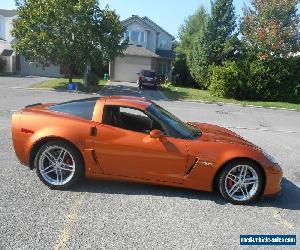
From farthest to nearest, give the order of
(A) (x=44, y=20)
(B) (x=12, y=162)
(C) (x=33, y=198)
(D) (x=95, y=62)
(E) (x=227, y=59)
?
(E) (x=227, y=59) → (D) (x=95, y=62) → (A) (x=44, y=20) → (B) (x=12, y=162) → (C) (x=33, y=198)

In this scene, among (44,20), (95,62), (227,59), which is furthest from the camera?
(227,59)

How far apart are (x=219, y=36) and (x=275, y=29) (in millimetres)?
4993

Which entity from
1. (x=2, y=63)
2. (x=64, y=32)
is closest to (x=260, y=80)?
(x=64, y=32)

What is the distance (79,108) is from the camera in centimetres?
561

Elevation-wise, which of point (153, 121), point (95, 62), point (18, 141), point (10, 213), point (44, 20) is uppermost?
point (44, 20)

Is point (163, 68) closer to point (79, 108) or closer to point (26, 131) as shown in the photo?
point (79, 108)

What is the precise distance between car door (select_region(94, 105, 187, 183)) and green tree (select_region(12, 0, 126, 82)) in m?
18.1

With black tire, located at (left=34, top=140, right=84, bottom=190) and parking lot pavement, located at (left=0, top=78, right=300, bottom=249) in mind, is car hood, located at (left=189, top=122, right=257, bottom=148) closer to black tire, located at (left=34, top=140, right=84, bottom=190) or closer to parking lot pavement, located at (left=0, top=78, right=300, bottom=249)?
parking lot pavement, located at (left=0, top=78, right=300, bottom=249)

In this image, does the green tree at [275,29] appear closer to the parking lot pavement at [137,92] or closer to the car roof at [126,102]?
the parking lot pavement at [137,92]

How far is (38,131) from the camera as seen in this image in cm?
539

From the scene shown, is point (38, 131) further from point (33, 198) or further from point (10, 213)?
point (10, 213)

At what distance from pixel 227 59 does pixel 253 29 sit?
3167 mm

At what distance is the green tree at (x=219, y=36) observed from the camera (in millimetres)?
27980

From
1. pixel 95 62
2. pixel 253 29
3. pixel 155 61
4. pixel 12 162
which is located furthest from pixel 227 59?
pixel 12 162
